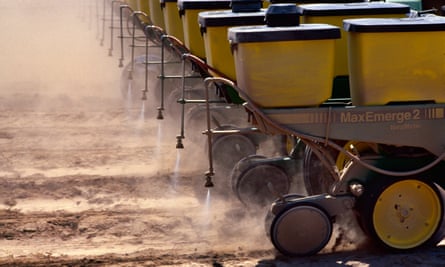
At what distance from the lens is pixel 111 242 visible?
5.93m

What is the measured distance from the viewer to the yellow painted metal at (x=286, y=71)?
5246 mm

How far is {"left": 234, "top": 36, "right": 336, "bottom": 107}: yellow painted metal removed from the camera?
5246 mm

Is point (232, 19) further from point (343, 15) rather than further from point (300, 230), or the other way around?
point (300, 230)

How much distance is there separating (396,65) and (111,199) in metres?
2.45

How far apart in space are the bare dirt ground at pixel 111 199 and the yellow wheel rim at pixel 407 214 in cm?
9

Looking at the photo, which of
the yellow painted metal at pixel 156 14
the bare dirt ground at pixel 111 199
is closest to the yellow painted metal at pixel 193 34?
the bare dirt ground at pixel 111 199

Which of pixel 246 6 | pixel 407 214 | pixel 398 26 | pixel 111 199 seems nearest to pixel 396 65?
pixel 398 26

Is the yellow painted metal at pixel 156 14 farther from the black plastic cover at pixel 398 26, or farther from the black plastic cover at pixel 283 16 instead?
the black plastic cover at pixel 398 26

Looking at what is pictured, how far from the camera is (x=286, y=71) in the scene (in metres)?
5.27

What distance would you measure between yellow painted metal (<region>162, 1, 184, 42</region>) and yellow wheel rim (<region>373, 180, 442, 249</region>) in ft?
12.2

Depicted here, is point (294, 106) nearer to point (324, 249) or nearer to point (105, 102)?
point (324, 249)

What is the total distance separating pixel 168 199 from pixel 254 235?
3.56 feet

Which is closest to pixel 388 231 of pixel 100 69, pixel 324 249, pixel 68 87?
pixel 324 249

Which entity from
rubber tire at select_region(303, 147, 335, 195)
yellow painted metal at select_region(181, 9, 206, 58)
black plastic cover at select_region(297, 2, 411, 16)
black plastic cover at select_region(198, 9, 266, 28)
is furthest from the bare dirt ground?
black plastic cover at select_region(297, 2, 411, 16)
